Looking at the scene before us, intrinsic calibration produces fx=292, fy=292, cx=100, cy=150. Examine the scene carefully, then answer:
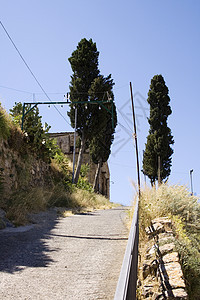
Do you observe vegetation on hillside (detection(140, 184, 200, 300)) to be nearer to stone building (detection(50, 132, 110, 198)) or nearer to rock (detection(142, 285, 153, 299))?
rock (detection(142, 285, 153, 299))

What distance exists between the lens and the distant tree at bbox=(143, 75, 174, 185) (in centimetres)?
2872

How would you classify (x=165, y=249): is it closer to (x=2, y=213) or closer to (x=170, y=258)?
(x=170, y=258)

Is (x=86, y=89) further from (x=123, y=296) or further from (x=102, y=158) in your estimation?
(x=123, y=296)

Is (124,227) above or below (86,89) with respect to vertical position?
below

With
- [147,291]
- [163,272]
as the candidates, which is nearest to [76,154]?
[163,272]

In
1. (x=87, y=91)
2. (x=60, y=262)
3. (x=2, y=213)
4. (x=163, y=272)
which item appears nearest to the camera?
(x=60, y=262)

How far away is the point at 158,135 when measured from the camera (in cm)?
2911

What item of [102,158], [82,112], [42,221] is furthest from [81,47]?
[42,221]

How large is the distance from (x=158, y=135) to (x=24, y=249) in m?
24.9

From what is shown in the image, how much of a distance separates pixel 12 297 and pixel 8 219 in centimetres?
465

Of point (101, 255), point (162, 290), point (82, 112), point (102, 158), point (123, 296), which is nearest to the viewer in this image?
point (123, 296)

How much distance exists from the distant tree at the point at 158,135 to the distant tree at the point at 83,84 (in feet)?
33.3

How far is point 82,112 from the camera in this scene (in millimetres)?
20438

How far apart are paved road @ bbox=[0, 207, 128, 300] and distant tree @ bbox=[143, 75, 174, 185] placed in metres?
21.5
